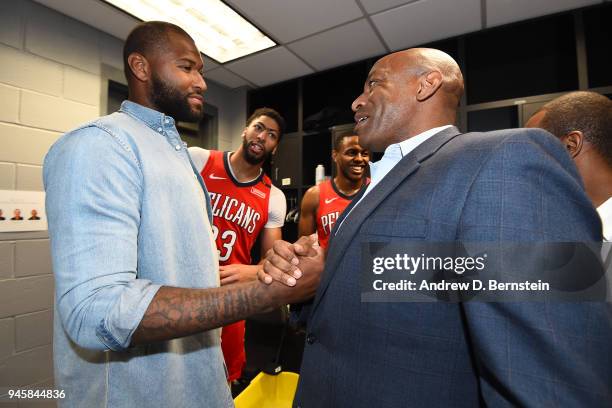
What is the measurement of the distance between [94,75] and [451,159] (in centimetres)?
290

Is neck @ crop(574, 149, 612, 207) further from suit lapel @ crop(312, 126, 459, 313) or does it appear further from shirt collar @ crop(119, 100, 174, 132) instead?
shirt collar @ crop(119, 100, 174, 132)

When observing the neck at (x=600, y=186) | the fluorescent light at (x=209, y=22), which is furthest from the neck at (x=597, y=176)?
the fluorescent light at (x=209, y=22)

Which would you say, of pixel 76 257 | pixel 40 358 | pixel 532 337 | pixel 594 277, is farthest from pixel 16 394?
pixel 594 277

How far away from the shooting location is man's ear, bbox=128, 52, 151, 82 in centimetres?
99

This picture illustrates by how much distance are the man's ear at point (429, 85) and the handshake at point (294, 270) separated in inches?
23.3

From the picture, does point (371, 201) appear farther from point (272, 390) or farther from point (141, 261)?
point (272, 390)

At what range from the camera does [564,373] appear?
1.64ft

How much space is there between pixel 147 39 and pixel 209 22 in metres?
1.76

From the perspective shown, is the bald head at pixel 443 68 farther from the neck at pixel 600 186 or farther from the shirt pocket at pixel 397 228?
the neck at pixel 600 186

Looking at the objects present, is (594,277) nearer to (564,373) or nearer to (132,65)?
(564,373)

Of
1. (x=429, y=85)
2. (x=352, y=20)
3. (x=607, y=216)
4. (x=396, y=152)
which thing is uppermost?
(x=352, y=20)

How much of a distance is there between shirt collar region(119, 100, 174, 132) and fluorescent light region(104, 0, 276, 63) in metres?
1.75

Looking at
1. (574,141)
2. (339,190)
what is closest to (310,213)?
(339,190)

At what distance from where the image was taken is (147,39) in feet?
3.29
